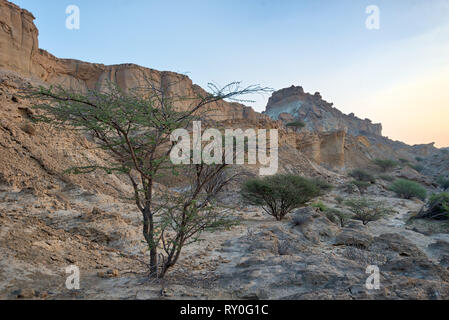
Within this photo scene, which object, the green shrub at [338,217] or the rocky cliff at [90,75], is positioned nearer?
the green shrub at [338,217]

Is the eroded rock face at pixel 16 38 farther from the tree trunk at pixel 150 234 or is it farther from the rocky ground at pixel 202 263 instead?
the tree trunk at pixel 150 234

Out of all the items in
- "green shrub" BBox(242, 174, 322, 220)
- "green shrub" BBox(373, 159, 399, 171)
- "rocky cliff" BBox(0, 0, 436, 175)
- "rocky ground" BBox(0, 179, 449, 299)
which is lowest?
"rocky ground" BBox(0, 179, 449, 299)

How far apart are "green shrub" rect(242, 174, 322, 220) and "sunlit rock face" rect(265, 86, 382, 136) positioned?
43681 mm

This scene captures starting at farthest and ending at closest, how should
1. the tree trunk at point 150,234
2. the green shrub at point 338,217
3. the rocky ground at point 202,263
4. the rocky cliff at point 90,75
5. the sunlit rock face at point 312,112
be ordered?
the sunlit rock face at point 312,112, the rocky cliff at point 90,75, the green shrub at point 338,217, the tree trunk at point 150,234, the rocky ground at point 202,263

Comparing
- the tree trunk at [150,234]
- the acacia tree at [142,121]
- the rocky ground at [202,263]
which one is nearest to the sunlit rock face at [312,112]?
the rocky ground at [202,263]

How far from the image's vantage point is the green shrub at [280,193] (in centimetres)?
865

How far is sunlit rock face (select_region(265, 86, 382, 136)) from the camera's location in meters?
54.5

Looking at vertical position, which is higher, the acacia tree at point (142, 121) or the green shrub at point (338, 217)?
the acacia tree at point (142, 121)

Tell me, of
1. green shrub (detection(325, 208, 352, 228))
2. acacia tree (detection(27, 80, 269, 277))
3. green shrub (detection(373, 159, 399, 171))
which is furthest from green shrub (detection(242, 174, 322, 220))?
green shrub (detection(373, 159, 399, 171))

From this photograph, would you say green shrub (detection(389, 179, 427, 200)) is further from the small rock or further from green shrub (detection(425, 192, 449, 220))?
the small rock

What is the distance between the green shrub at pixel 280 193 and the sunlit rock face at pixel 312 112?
43.7m

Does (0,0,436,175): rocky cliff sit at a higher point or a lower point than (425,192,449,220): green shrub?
higher

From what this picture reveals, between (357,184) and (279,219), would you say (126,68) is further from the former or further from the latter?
(279,219)
